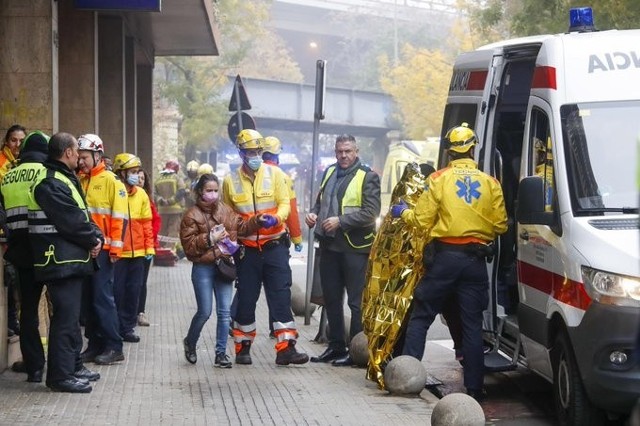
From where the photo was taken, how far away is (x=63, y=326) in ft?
31.8

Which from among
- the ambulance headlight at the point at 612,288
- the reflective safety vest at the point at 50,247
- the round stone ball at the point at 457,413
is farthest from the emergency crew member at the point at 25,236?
the ambulance headlight at the point at 612,288

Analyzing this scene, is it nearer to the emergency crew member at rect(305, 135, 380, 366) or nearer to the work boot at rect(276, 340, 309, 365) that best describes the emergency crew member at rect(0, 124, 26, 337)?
→ the work boot at rect(276, 340, 309, 365)

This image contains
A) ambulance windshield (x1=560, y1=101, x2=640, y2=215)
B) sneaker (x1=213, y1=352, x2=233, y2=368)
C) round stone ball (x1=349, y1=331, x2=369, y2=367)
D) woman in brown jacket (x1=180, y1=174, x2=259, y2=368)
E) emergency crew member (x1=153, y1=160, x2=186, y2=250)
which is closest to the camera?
ambulance windshield (x1=560, y1=101, x2=640, y2=215)

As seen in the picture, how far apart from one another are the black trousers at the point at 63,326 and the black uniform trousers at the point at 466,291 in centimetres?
259

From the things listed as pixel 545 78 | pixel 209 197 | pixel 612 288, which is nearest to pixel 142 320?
pixel 209 197

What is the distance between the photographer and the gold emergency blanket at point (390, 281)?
34.4 feet

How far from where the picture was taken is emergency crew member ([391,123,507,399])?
9.82 metres

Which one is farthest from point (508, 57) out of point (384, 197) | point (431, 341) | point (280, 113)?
point (280, 113)

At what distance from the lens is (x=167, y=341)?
13312 millimetres

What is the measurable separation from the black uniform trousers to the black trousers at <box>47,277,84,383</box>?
259 cm

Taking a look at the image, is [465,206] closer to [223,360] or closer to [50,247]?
[223,360]

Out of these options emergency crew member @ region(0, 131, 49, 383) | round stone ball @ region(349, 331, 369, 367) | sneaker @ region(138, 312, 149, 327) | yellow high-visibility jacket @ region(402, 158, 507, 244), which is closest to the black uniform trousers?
yellow high-visibility jacket @ region(402, 158, 507, 244)

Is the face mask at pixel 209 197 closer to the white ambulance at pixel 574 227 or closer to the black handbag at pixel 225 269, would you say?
the black handbag at pixel 225 269

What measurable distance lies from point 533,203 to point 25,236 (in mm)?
3722
